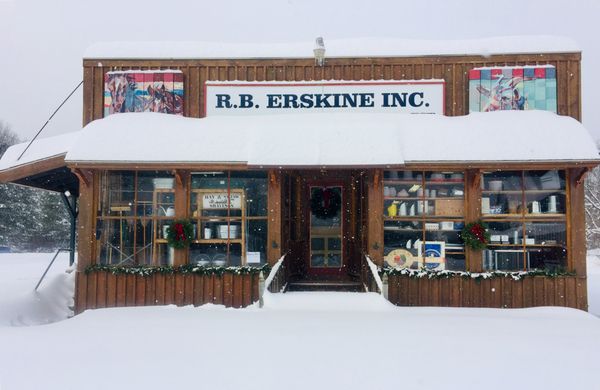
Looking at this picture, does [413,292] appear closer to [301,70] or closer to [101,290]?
[301,70]

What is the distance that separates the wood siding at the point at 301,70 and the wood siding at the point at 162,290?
3.77 metres

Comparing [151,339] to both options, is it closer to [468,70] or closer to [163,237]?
[163,237]

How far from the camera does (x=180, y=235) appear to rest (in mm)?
9648

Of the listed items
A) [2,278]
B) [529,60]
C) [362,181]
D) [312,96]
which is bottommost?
[2,278]

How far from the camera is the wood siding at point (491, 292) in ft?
30.7

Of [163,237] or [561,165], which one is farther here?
[163,237]

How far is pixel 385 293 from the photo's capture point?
8891 mm

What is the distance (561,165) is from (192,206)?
25.3ft

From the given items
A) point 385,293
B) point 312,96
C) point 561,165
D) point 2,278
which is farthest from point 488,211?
point 2,278

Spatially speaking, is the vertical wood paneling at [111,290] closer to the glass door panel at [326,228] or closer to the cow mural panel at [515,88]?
the glass door panel at [326,228]

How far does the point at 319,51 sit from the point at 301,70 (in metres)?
0.61

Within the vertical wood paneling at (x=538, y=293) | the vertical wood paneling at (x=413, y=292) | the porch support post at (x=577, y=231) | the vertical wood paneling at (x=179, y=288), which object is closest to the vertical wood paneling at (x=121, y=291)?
the vertical wood paneling at (x=179, y=288)

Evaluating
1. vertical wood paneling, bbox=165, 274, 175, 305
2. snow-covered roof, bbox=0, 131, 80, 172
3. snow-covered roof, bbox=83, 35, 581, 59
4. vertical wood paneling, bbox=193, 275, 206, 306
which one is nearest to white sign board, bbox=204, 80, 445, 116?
snow-covered roof, bbox=83, 35, 581, 59

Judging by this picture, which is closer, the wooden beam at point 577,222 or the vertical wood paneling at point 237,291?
the wooden beam at point 577,222
